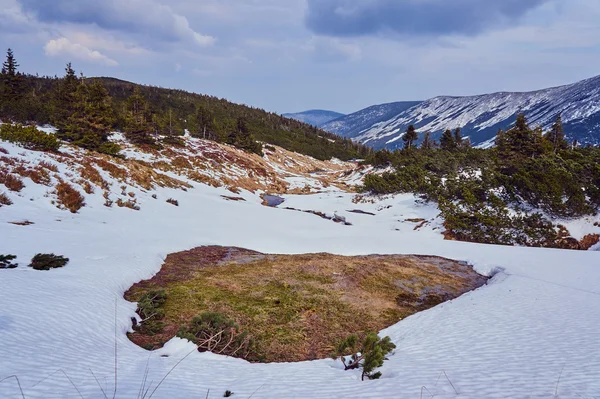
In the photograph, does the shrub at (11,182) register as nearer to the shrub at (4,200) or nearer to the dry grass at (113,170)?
the shrub at (4,200)

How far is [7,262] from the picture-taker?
8.09 m

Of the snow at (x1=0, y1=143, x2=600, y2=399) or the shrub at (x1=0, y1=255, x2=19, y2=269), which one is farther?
the shrub at (x1=0, y1=255, x2=19, y2=269)

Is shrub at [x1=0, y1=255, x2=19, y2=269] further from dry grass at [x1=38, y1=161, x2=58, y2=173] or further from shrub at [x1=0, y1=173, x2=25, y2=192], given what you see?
dry grass at [x1=38, y1=161, x2=58, y2=173]

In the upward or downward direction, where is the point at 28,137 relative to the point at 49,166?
upward

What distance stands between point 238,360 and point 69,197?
1418 centimetres

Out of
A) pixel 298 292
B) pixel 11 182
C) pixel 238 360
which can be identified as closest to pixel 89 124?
pixel 11 182

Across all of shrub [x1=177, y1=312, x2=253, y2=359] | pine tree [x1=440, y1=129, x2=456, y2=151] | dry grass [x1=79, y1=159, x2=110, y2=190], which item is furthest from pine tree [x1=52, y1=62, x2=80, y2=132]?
pine tree [x1=440, y1=129, x2=456, y2=151]

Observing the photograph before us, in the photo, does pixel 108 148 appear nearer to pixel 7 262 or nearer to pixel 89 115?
pixel 89 115

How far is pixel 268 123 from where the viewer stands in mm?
160875

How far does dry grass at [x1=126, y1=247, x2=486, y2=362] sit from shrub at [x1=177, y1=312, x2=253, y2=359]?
367 mm

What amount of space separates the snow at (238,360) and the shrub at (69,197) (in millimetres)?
471

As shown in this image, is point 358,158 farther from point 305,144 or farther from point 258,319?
point 258,319

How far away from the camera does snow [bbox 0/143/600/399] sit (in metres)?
4.23

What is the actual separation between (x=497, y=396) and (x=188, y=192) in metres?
28.4
